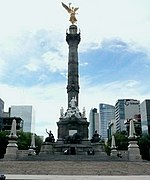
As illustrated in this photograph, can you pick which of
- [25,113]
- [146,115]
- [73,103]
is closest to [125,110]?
[146,115]

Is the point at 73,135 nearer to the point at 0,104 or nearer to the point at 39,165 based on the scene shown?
the point at 39,165

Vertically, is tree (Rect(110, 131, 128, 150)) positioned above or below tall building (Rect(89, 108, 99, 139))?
below

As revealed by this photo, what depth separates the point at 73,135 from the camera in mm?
47719

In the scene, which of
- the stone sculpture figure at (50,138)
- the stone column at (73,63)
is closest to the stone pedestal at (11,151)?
the stone sculpture figure at (50,138)

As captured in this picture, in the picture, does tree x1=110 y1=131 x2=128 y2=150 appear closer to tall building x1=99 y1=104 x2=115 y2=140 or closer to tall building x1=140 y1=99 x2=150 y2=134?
tall building x1=140 y1=99 x2=150 y2=134

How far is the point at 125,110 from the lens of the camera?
138 m

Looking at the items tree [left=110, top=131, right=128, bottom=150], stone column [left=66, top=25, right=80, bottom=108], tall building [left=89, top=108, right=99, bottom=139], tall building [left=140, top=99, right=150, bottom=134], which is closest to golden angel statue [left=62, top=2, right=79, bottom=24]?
stone column [left=66, top=25, right=80, bottom=108]

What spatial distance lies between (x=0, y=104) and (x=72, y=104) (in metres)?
50.8

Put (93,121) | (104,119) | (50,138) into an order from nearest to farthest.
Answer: (50,138), (93,121), (104,119)

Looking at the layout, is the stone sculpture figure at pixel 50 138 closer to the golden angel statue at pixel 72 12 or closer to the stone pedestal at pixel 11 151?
the stone pedestal at pixel 11 151

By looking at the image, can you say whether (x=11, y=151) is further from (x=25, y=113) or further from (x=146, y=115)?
(x=25, y=113)

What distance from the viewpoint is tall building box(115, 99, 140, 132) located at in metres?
137

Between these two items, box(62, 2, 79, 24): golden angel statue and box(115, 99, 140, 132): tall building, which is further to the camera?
box(115, 99, 140, 132): tall building

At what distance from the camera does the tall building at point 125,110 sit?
136750 mm
